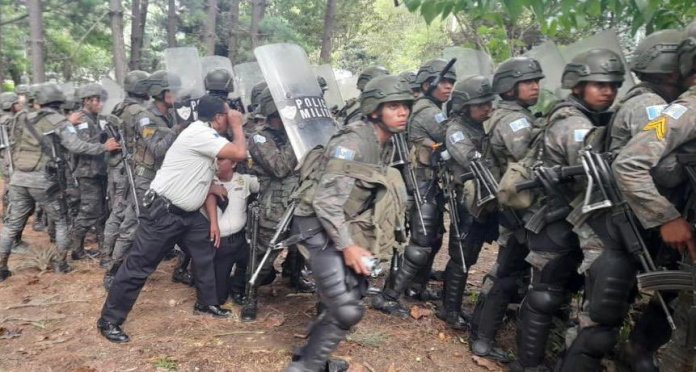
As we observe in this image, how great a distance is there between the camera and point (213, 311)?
4.77 metres

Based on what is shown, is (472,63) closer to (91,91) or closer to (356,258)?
(356,258)

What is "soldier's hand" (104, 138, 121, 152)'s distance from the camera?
610 centimetres

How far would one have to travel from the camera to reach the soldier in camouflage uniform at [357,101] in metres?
4.94

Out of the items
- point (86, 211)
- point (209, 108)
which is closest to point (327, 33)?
point (86, 211)

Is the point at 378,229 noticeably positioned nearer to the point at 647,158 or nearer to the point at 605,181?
the point at 605,181

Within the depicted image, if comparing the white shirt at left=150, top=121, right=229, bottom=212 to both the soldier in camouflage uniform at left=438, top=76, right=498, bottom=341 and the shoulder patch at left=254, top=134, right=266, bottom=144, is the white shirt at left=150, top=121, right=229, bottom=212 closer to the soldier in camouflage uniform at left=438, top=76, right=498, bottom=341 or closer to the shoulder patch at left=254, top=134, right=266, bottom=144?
the shoulder patch at left=254, top=134, right=266, bottom=144

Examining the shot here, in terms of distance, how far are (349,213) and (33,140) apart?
4304 millimetres

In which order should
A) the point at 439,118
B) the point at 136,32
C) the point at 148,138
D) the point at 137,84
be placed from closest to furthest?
the point at 439,118, the point at 148,138, the point at 137,84, the point at 136,32

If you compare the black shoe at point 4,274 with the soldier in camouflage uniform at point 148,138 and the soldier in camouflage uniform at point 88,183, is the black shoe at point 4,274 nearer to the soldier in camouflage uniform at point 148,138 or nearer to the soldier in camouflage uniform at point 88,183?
the soldier in camouflage uniform at point 88,183

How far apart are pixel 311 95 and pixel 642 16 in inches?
101

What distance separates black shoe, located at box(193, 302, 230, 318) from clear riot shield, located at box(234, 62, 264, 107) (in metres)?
3.64

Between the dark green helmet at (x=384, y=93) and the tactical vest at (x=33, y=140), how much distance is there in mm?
4155

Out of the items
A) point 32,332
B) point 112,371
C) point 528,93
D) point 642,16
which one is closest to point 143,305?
point 32,332

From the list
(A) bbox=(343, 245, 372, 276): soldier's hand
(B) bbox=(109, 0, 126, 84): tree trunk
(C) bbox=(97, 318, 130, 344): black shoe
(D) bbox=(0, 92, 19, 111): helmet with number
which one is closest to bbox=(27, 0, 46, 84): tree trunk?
(D) bbox=(0, 92, 19, 111): helmet with number
